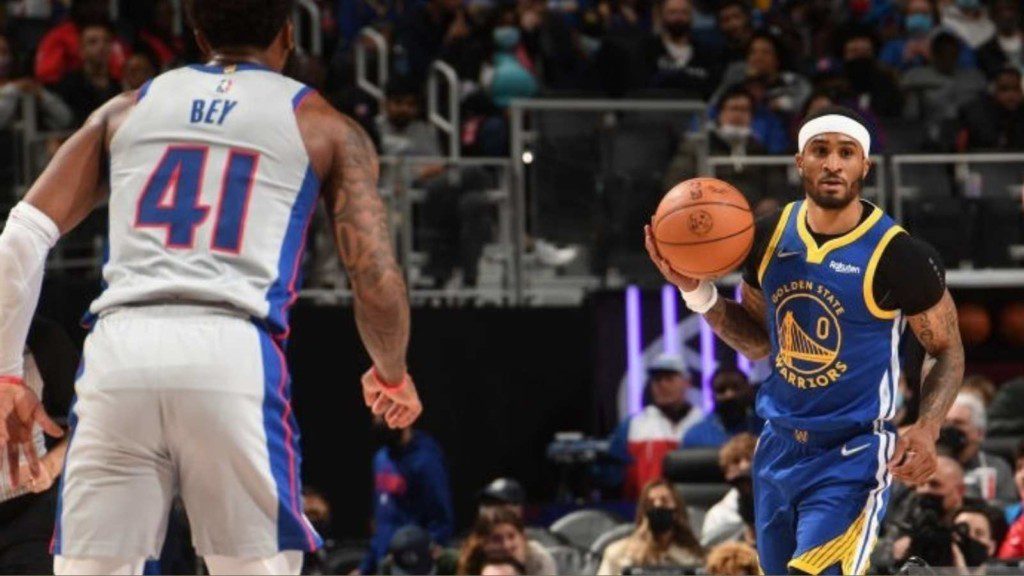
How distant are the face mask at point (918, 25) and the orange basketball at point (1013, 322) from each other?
4475 millimetres

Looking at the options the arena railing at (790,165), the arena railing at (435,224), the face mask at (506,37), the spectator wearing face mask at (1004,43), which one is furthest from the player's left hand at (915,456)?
the spectator wearing face mask at (1004,43)

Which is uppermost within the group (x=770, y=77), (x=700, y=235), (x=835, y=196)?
(x=770, y=77)

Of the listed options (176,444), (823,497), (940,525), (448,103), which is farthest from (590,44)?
(176,444)

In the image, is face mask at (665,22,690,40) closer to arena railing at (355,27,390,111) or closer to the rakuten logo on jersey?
arena railing at (355,27,390,111)

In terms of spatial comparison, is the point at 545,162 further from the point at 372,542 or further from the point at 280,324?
the point at 280,324

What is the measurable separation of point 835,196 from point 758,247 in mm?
400

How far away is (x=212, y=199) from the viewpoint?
5133mm

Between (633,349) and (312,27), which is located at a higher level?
(312,27)

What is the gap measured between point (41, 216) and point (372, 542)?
7904mm

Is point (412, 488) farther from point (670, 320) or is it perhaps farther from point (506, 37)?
point (506, 37)

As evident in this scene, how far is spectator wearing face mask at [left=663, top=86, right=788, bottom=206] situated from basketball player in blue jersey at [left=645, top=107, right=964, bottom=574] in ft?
23.1

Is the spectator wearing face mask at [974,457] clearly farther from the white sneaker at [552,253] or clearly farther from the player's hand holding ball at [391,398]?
the player's hand holding ball at [391,398]

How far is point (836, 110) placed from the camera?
7859mm

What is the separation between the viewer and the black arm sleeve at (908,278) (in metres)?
7.55
